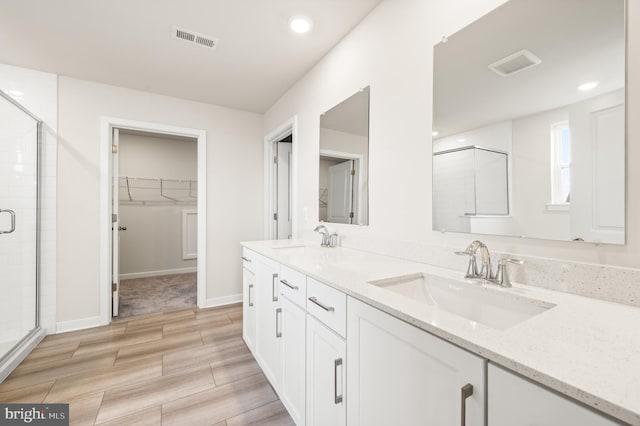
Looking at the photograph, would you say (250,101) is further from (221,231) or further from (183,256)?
(183,256)

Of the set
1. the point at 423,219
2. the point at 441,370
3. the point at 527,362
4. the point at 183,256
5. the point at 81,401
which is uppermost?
the point at 423,219

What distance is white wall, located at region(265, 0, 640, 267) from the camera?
0.83 metres

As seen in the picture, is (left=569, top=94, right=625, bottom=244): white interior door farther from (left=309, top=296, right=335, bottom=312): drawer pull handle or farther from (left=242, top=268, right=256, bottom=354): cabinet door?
(left=242, top=268, right=256, bottom=354): cabinet door

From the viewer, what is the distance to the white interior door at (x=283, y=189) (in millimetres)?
3502

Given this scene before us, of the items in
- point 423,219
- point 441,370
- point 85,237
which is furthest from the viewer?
point 85,237

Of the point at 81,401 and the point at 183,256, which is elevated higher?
the point at 183,256

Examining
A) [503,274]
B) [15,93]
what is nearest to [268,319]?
[503,274]

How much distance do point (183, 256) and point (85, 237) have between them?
2.24 metres

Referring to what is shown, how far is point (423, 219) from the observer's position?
1.41 m

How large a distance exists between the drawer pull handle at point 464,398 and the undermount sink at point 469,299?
0.43 meters

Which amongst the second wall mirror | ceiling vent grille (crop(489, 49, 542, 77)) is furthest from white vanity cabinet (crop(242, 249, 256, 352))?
ceiling vent grille (crop(489, 49, 542, 77))

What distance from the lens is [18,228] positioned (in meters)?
2.21

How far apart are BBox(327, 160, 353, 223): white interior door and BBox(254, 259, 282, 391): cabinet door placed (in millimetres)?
666

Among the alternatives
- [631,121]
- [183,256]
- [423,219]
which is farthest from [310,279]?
[183,256]
